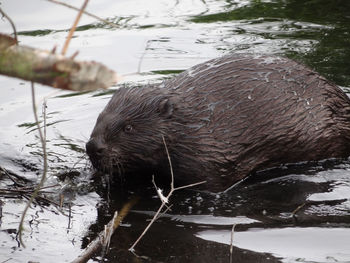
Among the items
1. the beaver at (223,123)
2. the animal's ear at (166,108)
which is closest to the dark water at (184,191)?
the beaver at (223,123)

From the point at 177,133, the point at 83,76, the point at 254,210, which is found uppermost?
the point at 83,76

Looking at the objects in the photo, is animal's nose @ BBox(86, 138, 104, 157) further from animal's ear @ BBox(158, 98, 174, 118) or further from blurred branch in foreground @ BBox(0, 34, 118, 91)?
blurred branch in foreground @ BBox(0, 34, 118, 91)

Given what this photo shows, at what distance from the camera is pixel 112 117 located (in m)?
5.45

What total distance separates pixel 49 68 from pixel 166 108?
2888mm

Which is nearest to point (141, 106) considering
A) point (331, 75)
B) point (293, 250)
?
point (293, 250)

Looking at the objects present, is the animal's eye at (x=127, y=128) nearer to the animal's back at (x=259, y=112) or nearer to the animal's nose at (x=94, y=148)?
the animal's nose at (x=94, y=148)

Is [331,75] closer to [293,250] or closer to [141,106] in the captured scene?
[141,106]

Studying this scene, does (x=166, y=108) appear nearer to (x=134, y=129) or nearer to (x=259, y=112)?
(x=134, y=129)

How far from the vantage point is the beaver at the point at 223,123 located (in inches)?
217

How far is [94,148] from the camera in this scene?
5246 millimetres

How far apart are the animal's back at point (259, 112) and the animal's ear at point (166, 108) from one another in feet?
0.41

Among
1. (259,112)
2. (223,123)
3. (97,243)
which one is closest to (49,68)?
(97,243)

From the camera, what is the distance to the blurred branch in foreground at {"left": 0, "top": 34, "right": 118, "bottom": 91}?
105 inches

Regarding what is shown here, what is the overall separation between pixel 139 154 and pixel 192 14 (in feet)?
14.5
